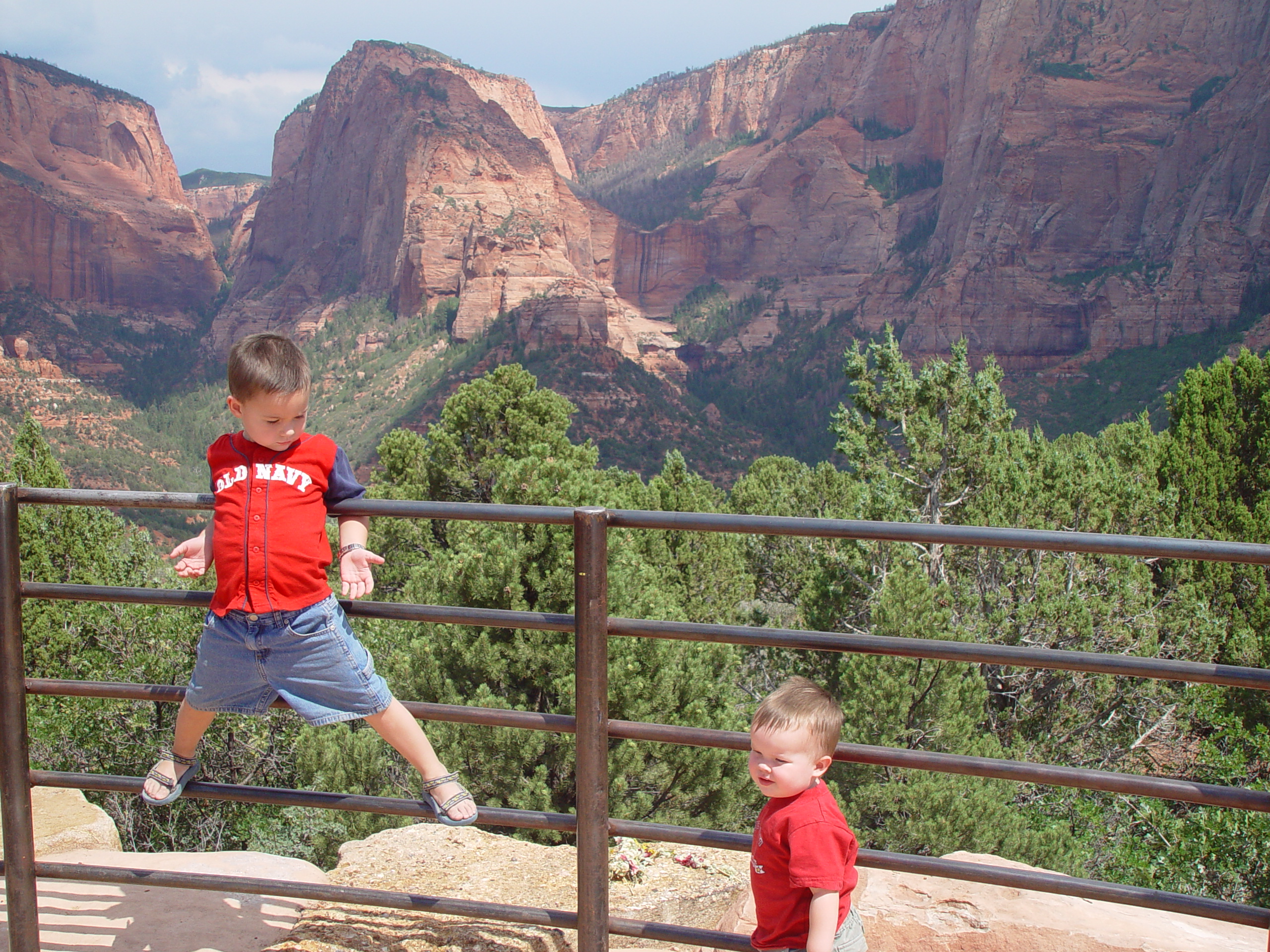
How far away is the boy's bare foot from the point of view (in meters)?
2.55

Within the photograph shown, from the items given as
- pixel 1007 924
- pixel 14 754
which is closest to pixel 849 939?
pixel 1007 924

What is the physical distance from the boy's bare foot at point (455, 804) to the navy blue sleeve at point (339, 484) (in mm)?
833

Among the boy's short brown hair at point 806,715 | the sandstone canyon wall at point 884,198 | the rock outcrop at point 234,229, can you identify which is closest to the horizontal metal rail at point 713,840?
the boy's short brown hair at point 806,715

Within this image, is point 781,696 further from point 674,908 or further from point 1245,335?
point 1245,335

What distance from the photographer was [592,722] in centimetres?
237

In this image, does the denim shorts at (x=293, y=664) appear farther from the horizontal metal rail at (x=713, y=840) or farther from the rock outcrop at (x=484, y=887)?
the rock outcrop at (x=484, y=887)

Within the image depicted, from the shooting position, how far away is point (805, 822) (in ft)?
7.11

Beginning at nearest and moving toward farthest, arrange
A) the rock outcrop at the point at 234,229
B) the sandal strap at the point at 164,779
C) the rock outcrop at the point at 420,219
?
the sandal strap at the point at 164,779 < the rock outcrop at the point at 420,219 < the rock outcrop at the point at 234,229

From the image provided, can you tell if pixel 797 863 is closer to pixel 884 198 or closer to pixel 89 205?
pixel 884 198

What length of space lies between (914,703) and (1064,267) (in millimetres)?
87840

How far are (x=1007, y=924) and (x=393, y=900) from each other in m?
2.16

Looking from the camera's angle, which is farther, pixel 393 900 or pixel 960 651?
pixel 393 900

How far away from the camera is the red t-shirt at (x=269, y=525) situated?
2.48 meters

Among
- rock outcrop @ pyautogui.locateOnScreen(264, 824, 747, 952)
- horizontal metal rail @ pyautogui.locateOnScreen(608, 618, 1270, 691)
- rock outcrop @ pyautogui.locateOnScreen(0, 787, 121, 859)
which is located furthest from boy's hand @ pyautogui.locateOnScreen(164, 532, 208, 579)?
rock outcrop @ pyautogui.locateOnScreen(0, 787, 121, 859)
